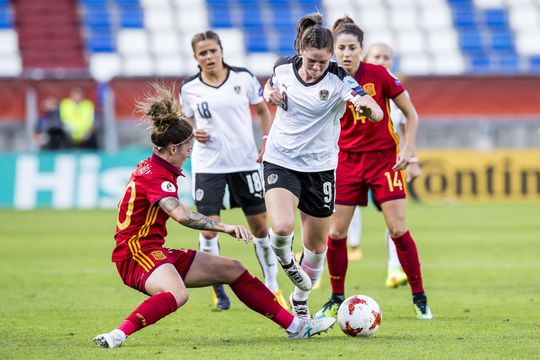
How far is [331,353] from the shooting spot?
6328mm

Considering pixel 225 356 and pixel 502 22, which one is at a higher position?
pixel 502 22

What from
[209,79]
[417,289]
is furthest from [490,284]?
[209,79]

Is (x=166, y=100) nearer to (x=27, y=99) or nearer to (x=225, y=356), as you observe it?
(x=225, y=356)

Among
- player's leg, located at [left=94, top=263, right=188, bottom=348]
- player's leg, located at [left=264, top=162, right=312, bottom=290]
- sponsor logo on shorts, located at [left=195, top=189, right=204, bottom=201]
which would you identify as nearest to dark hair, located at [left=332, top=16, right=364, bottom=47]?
player's leg, located at [left=264, top=162, right=312, bottom=290]

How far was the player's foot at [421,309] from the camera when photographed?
26.3 feet

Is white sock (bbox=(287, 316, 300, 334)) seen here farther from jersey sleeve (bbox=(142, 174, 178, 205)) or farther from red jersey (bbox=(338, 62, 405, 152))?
red jersey (bbox=(338, 62, 405, 152))

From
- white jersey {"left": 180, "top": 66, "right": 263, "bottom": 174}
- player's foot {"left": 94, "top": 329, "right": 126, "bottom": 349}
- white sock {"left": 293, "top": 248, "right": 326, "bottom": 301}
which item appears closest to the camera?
player's foot {"left": 94, "top": 329, "right": 126, "bottom": 349}

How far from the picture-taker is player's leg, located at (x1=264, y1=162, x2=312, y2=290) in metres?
A: 7.24

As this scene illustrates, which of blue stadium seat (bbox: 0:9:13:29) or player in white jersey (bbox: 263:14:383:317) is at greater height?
blue stadium seat (bbox: 0:9:13:29)

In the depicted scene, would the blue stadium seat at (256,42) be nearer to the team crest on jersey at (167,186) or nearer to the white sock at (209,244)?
the white sock at (209,244)

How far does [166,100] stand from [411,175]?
4.51 metres

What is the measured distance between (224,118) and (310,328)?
291cm

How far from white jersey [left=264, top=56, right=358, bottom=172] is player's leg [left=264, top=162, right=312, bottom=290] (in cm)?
10

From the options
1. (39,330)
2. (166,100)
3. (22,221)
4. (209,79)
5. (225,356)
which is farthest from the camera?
(22,221)
